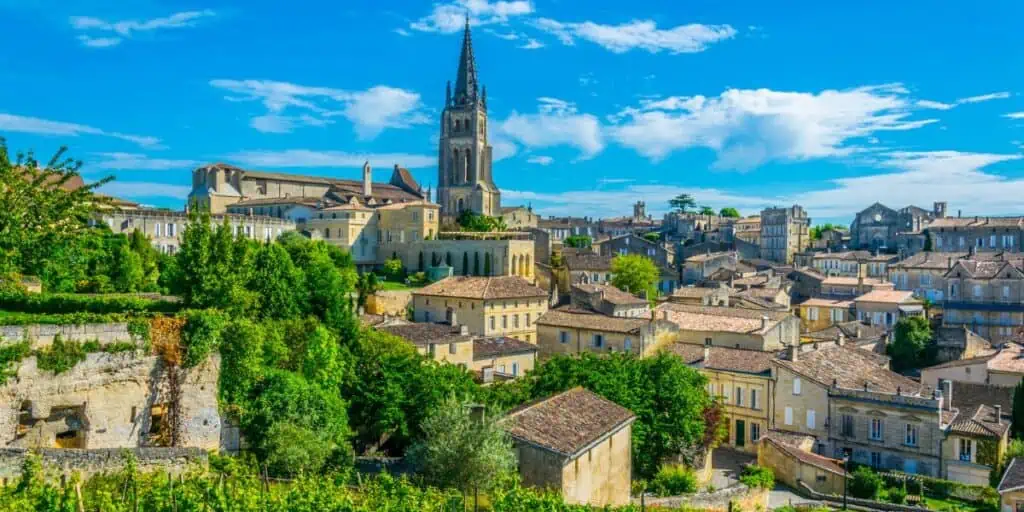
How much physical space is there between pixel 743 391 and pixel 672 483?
13.3 metres

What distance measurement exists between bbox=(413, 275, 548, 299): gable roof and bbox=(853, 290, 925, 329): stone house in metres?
26.4

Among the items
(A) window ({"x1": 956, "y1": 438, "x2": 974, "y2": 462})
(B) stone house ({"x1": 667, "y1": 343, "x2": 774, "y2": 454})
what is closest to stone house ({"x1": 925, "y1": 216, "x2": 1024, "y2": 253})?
(B) stone house ({"x1": 667, "y1": 343, "x2": 774, "y2": 454})

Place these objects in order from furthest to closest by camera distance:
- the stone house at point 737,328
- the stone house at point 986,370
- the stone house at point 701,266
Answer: the stone house at point 701,266
the stone house at point 737,328
the stone house at point 986,370

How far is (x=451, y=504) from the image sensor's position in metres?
17.6

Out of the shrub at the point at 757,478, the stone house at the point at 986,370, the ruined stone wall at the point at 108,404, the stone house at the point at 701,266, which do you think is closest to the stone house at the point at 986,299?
the stone house at the point at 986,370

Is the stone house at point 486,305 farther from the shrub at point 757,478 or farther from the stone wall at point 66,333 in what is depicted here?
the stone wall at point 66,333

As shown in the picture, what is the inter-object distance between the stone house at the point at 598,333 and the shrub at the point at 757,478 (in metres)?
11.4

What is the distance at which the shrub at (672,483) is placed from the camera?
88.6 feet

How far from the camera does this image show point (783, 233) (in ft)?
337

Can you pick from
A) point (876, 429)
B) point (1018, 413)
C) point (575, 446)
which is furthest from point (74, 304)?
point (1018, 413)

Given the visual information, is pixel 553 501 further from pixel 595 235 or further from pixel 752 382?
pixel 595 235

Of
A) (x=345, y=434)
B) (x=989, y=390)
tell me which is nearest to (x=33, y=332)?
(x=345, y=434)

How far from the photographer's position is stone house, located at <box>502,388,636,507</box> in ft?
66.4

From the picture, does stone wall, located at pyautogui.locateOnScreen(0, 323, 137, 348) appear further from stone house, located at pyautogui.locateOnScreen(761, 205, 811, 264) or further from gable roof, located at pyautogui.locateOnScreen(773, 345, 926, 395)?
stone house, located at pyautogui.locateOnScreen(761, 205, 811, 264)
